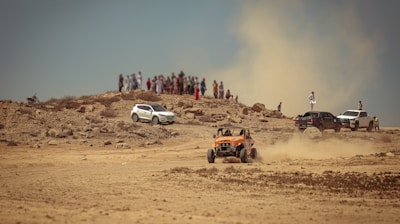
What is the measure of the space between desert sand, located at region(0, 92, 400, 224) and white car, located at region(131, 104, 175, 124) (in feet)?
3.41

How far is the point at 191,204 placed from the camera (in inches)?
608

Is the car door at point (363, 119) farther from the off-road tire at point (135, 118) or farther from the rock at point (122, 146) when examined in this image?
the rock at point (122, 146)

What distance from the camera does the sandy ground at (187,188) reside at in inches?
543

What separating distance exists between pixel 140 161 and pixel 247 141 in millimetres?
5777

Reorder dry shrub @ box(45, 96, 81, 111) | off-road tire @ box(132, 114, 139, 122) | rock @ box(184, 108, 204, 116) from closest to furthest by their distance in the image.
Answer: off-road tire @ box(132, 114, 139, 122)
rock @ box(184, 108, 204, 116)
dry shrub @ box(45, 96, 81, 111)

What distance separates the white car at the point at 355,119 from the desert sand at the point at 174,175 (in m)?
2.67

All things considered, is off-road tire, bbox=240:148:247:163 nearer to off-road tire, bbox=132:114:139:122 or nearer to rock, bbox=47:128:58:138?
rock, bbox=47:128:58:138

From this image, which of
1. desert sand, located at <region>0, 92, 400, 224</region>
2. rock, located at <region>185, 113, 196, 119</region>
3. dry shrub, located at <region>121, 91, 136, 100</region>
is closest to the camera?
desert sand, located at <region>0, 92, 400, 224</region>

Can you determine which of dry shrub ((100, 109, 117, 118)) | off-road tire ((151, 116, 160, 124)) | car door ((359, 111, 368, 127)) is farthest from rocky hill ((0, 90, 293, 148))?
car door ((359, 111, 368, 127))

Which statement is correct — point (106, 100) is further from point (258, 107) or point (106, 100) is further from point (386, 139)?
point (386, 139)

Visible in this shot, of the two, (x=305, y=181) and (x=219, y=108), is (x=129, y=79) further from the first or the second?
(x=305, y=181)

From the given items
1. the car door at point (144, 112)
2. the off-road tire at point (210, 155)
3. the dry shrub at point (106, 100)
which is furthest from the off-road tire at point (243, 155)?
the dry shrub at point (106, 100)

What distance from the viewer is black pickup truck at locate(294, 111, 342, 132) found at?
44531 millimetres

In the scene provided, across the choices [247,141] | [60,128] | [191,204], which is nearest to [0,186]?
[191,204]
